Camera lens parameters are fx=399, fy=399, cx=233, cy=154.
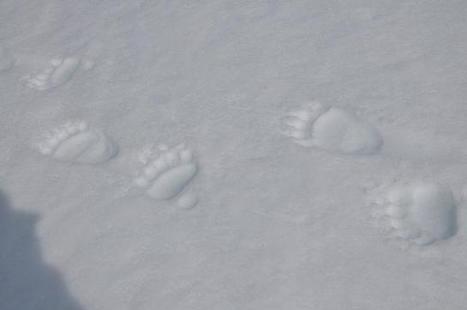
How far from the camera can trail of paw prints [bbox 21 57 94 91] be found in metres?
1.72

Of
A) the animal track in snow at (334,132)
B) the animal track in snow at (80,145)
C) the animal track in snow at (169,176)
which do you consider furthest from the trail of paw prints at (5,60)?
the animal track in snow at (334,132)

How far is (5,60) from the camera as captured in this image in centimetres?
181

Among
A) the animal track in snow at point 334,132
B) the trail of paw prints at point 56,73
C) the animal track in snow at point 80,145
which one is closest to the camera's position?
the animal track in snow at point 334,132

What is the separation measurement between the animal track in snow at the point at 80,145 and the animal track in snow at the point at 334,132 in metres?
0.71

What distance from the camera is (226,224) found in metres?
1.41

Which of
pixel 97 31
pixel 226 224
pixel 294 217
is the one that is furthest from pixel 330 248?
pixel 97 31

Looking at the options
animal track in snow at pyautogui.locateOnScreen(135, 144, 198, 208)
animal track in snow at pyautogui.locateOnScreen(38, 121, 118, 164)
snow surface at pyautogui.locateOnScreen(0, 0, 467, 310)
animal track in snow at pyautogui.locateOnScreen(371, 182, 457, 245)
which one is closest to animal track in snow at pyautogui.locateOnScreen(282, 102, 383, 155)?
snow surface at pyautogui.locateOnScreen(0, 0, 467, 310)

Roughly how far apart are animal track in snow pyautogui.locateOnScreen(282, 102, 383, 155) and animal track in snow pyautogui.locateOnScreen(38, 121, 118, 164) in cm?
71

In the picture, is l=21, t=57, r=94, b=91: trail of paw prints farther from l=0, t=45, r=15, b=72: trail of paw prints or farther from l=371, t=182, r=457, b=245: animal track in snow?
l=371, t=182, r=457, b=245: animal track in snow

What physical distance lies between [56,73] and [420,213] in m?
1.54

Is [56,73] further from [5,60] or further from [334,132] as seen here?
[334,132]

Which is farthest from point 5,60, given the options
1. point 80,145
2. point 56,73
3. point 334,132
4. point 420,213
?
point 420,213

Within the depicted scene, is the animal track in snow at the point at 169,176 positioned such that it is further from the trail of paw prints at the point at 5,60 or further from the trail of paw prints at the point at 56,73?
the trail of paw prints at the point at 5,60

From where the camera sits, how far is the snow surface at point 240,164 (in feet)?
4.32
